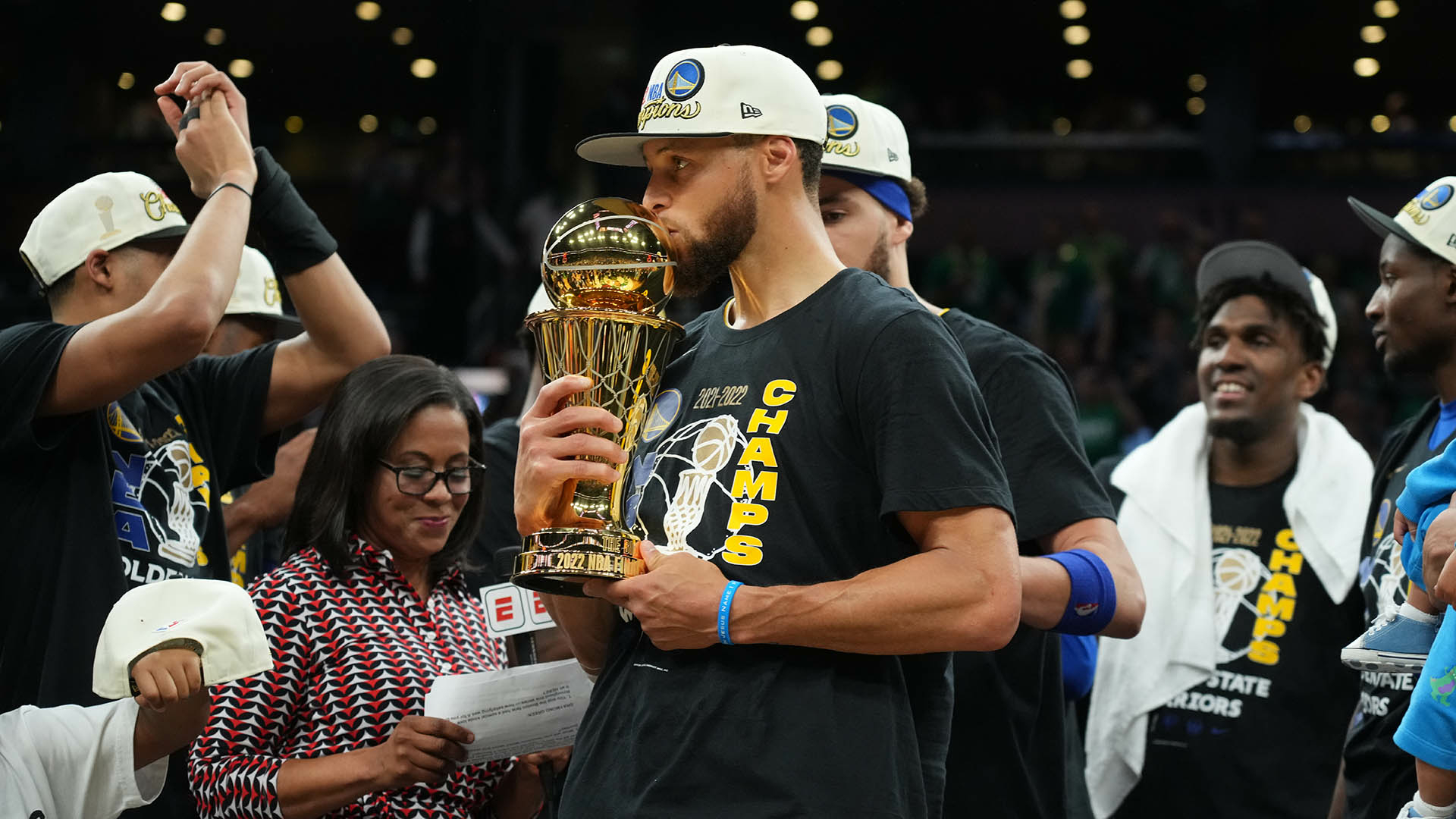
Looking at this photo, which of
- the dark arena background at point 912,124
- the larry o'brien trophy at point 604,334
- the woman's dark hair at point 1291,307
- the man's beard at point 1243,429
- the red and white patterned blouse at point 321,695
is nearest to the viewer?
the larry o'brien trophy at point 604,334

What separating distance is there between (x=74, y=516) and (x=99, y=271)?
1.92 ft

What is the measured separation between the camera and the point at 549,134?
14844mm

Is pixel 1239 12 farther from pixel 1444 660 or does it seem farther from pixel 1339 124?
pixel 1444 660

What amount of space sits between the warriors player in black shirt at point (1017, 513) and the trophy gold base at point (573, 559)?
0.83 metres

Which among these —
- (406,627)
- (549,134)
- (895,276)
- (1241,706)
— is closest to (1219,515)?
(1241,706)

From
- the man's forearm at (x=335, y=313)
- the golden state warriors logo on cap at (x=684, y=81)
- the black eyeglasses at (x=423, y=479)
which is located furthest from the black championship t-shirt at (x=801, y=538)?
the man's forearm at (x=335, y=313)

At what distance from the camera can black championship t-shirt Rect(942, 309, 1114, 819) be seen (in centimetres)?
306

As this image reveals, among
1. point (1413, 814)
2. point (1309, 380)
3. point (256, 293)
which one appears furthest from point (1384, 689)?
point (256, 293)

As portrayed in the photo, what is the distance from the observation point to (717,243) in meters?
2.46

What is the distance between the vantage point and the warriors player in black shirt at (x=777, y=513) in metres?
2.20

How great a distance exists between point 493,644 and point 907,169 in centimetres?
143

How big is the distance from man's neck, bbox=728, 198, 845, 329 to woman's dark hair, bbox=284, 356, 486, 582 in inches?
39.3

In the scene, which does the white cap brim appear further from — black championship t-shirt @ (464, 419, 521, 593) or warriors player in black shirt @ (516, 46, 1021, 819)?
black championship t-shirt @ (464, 419, 521, 593)

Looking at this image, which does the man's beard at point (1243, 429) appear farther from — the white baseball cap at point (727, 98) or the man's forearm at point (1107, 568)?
the white baseball cap at point (727, 98)
